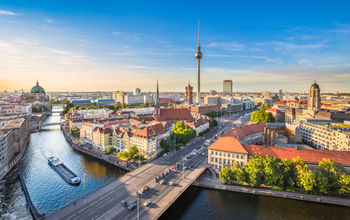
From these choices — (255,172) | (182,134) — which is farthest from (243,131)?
(255,172)

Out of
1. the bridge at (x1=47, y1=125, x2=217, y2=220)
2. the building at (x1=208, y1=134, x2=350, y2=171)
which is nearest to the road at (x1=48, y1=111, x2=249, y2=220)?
the bridge at (x1=47, y1=125, x2=217, y2=220)

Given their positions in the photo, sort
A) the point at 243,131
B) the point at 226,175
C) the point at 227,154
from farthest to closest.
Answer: the point at 243,131
the point at 227,154
the point at 226,175

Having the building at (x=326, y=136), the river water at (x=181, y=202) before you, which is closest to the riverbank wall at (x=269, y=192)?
the river water at (x=181, y=202)

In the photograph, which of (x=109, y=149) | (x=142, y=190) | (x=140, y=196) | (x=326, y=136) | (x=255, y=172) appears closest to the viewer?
(x=140, y=196)

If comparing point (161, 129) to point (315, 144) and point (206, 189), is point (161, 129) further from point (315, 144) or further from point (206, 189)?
point (315, 144)

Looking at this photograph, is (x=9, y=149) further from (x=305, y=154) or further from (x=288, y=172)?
(x=305, y=154)
